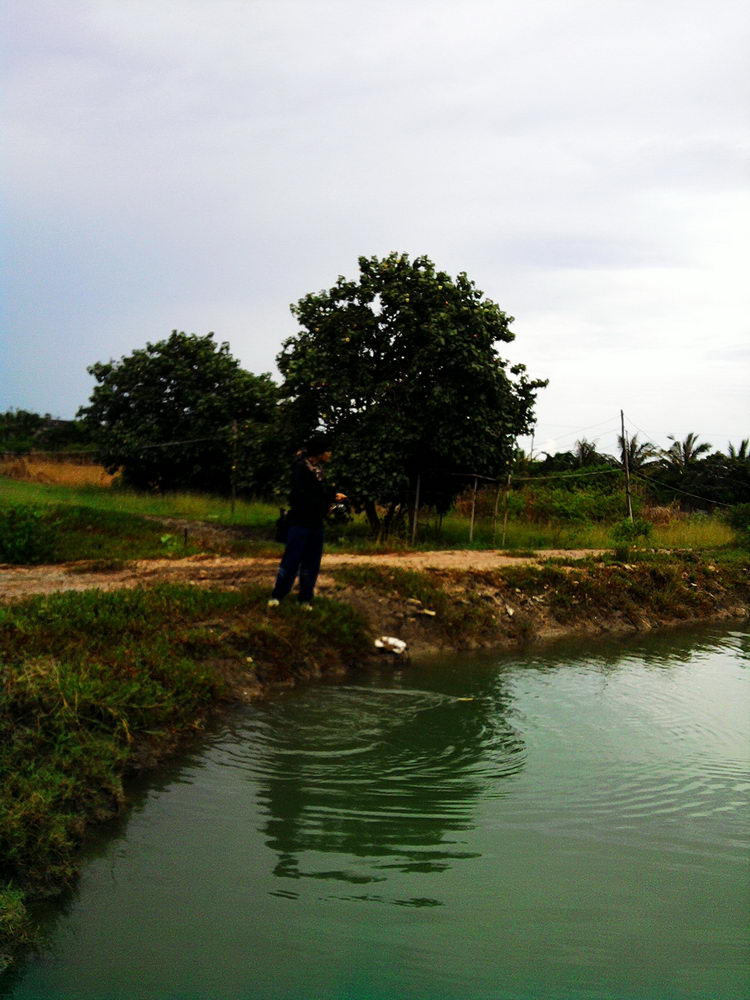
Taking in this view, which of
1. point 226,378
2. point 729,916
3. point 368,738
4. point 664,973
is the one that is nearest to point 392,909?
point 664,973

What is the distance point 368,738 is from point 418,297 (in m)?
10.5

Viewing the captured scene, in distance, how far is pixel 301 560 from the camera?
8.88m

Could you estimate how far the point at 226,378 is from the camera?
25844 millimetres

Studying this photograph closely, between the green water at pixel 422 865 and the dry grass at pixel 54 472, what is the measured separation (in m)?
21.1

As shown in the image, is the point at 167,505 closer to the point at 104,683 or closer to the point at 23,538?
Result: the point at 23,538

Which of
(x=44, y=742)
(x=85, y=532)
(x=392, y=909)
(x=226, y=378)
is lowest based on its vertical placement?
(x=392, y=909)

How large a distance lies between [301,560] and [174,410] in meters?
17.9

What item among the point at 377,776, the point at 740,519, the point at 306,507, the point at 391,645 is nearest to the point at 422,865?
the point at 377,776

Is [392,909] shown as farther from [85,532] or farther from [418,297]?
[418,297]

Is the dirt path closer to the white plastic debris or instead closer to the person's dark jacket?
the white plastic debris

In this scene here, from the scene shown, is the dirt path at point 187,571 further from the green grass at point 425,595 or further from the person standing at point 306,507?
the person standing at point 306,507

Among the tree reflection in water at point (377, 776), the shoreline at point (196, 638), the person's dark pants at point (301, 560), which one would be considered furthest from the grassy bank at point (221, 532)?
the tree reflection in water at point (377, 776)

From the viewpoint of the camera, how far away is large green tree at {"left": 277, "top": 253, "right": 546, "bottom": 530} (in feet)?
50.0

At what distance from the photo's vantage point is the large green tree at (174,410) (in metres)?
25.0
